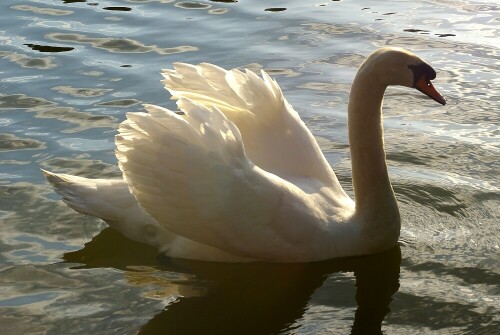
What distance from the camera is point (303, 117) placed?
10000mm

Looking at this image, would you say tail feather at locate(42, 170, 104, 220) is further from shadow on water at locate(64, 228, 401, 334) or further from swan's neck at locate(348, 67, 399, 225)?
swan's neck at locate(348, 67, 399, 225)

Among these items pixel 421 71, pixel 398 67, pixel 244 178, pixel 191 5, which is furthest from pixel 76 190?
pixel 191 5

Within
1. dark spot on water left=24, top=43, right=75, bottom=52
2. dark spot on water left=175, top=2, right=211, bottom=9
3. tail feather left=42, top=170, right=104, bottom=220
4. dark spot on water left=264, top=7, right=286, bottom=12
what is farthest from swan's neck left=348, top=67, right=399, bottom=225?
dark spot on water left=175, top=2, right=211, bottom=9

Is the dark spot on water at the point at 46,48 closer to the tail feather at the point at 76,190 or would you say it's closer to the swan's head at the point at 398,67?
the tail feather at the point at 76,190

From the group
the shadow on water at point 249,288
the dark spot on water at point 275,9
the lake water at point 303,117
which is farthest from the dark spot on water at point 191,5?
the shadow on water at point 249,288

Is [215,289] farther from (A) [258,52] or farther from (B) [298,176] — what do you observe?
(A) [258,52]

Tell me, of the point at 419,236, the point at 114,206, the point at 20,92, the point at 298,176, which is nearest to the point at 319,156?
the point at 298,176

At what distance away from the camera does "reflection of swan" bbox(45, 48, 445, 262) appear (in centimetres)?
686

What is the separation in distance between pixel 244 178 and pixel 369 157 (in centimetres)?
104

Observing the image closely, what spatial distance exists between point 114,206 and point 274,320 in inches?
54.8

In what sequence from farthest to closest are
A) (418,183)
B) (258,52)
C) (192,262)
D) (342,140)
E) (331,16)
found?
1. (331,16)
2. (258,52)
3. (342,140)
4. (418,183)
5. (192,262)

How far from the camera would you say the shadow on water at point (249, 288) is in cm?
665

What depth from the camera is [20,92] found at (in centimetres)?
1048

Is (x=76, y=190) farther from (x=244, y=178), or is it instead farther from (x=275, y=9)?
(x=275, y=9)
